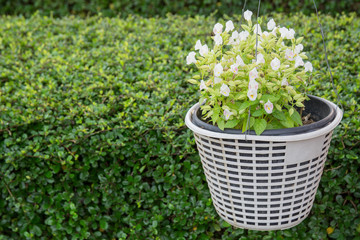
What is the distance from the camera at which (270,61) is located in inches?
67.0

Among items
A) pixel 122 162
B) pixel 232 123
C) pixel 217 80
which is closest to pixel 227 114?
pixel 232 123

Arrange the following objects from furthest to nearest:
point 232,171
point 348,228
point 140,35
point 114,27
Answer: point 114,27, point 140,35, point 348,228, point 232,171

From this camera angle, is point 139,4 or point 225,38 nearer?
point 225,38

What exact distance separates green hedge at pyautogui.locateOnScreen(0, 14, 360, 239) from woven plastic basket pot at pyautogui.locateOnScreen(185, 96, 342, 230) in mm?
593

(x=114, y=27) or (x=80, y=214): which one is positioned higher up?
(x=114, y=27)

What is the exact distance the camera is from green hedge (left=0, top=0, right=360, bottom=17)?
5309 mm

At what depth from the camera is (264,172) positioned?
158 centimetres

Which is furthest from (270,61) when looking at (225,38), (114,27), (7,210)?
(114,27)

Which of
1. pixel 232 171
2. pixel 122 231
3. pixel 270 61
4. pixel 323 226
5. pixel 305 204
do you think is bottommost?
pixel 122 231

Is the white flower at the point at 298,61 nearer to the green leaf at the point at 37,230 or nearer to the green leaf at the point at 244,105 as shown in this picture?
the green leaf at the point at 244,105

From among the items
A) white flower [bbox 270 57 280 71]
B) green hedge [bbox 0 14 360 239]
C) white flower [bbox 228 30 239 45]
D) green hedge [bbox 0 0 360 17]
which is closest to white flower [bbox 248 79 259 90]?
white flower [bbox 270 57 280 71]

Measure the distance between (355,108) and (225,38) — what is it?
1.12 metres

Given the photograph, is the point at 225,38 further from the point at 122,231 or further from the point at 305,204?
the point at 122,231

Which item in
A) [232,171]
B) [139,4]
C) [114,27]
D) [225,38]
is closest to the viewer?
[232,171]
